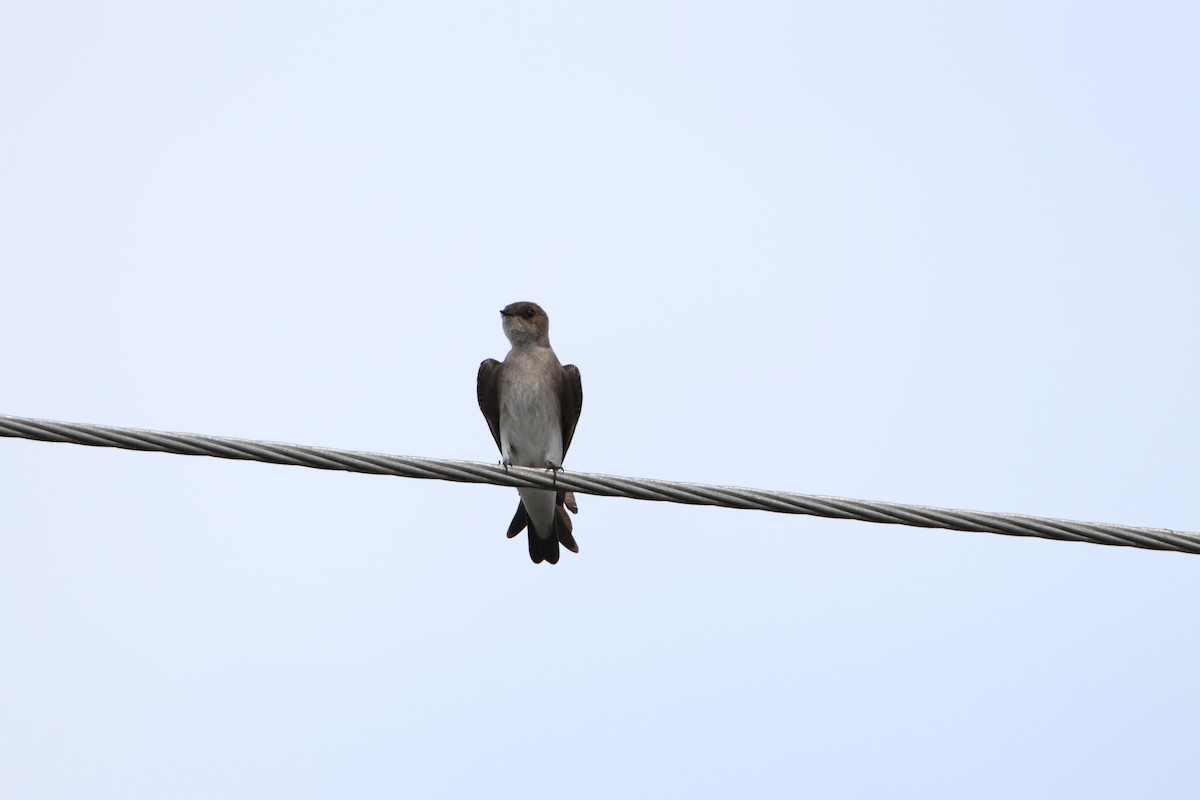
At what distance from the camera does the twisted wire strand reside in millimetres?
4738

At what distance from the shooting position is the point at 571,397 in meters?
9.57

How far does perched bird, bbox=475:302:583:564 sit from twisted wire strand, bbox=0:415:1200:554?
4028 mm

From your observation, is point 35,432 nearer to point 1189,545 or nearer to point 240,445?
point 240,445

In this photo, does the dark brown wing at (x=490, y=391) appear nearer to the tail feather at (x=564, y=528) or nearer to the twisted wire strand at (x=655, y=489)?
the tail feather at (x=564, y=528)

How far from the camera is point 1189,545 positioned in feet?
16.3

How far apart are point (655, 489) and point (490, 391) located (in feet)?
15.0

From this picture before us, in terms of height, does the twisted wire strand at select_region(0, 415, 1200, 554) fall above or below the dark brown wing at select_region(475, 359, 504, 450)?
below

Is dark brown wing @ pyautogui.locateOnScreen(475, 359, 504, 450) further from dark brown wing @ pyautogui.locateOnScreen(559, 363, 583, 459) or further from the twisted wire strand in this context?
the twisted wire strand

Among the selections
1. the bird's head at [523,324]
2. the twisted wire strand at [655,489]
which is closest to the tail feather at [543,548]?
the bird's head at [523,324]

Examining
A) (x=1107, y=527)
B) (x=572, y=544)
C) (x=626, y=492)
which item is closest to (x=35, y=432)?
(x=626, y=492)

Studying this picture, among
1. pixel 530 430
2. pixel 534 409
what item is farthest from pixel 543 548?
pixel 534 409

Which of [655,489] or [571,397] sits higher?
[571,397]

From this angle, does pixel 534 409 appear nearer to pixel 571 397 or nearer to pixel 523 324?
pixel 571 397

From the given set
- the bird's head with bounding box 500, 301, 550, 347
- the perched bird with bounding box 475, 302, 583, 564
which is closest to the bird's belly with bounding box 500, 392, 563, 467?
the perched bird with bounding box 475, 302, 583, 564
